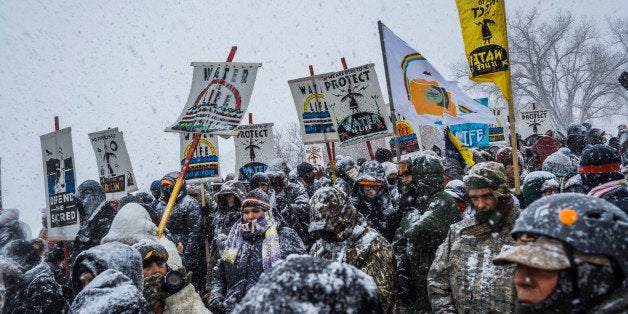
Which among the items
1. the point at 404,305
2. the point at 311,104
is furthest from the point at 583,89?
the point at 404,305

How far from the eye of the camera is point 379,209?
5.14 meters

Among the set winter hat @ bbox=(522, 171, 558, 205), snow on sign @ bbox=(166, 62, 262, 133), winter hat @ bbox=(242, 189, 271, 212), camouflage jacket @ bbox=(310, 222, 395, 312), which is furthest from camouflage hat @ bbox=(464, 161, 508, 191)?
snow on sign @ bbox=(166, 62, 262, 133)

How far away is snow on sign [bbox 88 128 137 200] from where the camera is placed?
845 cm

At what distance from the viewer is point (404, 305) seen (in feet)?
14.6

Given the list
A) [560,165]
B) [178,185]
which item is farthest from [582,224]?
[560,165]

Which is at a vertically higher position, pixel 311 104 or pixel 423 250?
pixel 311 104

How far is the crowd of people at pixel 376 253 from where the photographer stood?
1517 mm

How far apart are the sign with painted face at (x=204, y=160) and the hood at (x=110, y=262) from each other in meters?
5.60

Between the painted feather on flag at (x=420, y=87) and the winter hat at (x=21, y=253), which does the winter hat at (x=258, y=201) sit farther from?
the winter hat at (x=21, y=253)

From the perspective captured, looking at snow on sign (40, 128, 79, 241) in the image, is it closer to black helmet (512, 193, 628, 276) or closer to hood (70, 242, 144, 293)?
hood (70, 242, 144, 293)

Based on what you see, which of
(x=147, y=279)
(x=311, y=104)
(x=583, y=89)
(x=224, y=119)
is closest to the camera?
(x=147, y=279)

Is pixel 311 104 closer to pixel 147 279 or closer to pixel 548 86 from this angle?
pixel 147 279

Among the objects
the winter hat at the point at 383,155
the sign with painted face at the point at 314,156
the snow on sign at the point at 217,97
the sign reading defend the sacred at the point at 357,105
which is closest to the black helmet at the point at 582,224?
the snow on sign at the point at 217,97

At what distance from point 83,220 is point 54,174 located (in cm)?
77
